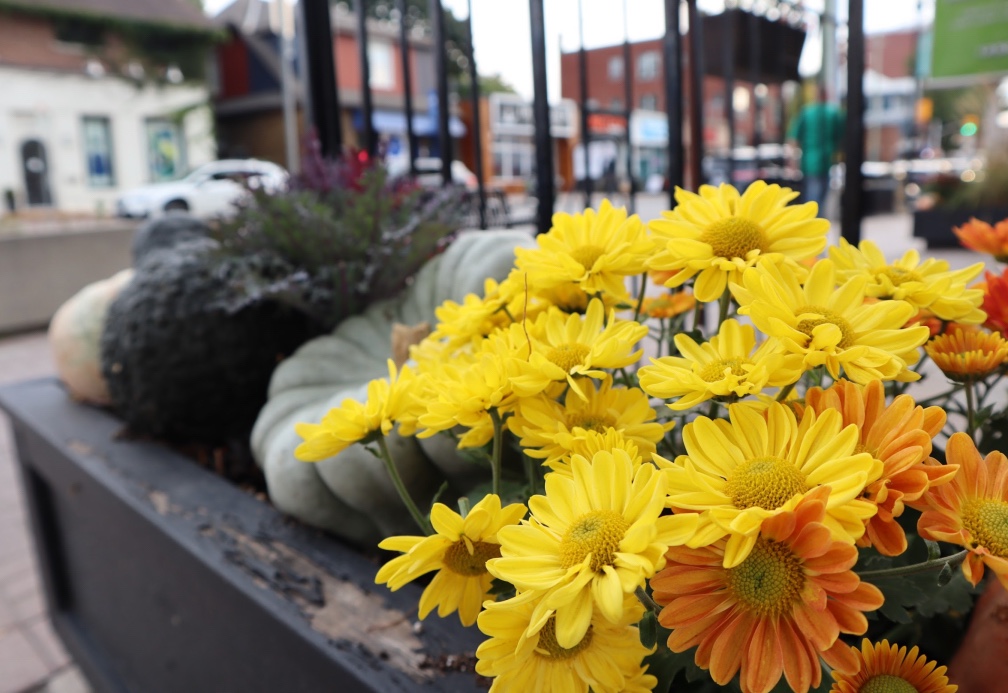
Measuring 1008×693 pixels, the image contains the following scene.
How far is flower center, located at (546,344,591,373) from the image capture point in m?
0.54

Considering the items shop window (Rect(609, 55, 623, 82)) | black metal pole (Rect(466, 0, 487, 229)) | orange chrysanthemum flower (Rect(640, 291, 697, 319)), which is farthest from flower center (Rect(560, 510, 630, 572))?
shop window (Rect(609, 55, 623, 82))

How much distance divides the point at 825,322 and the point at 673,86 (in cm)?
112

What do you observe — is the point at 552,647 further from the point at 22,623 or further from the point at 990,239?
the point at 22,623

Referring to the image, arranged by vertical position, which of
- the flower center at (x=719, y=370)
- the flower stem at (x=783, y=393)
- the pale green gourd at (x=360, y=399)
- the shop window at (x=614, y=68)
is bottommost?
the pale green gourd at (x=360, y=399)

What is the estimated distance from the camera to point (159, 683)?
4.69 feet

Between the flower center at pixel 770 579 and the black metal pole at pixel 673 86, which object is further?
the black metal pole at pixel 673 86

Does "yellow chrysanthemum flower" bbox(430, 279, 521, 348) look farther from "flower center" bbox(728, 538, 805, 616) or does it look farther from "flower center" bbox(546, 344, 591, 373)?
"flower center" bbox(728, 538, 805, 616)

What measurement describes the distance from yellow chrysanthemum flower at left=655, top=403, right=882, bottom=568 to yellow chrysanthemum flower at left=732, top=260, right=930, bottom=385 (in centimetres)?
5

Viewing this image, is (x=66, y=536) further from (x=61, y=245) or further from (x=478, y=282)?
(x=61, y=245)

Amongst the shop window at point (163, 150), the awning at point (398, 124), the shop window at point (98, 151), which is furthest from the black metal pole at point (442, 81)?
the shop window at point (163, 150)

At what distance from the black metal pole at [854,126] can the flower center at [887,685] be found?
1.05 m

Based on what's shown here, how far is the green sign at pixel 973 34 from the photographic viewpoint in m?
2.57

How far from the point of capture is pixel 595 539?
0.38 metres

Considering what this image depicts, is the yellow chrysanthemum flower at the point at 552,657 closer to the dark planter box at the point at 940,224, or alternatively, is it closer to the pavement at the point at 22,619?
the pavement at the point at 22,619
